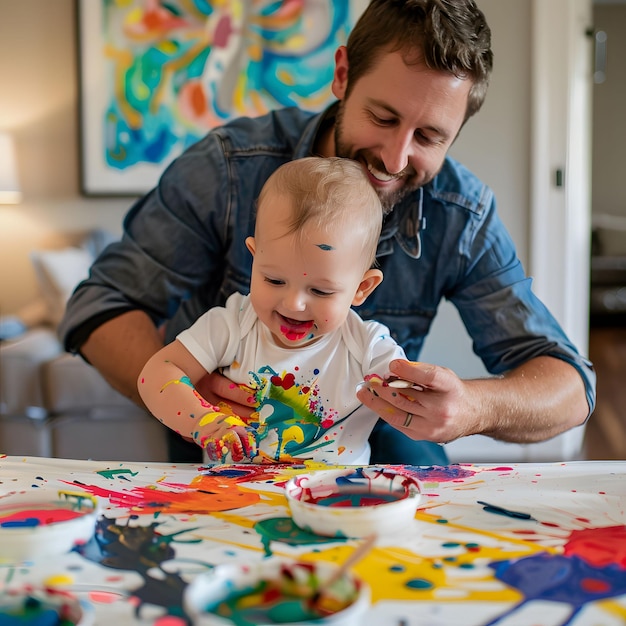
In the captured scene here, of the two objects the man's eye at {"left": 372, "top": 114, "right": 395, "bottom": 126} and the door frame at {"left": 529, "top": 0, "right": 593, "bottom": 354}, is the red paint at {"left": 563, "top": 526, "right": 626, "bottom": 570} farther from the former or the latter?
the door frame at {"left": 529, "top": 0, "right": 593, "bottom": 354}

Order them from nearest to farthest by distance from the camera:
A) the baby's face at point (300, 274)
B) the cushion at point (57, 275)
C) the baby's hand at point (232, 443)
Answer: the baby's hand at point (232, 443) < the baby's face at point (300, 274) < the cushion at point (57, 275)

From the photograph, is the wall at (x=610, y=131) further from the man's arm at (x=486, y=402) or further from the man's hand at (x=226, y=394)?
the man's hand at (x=226, y=394)

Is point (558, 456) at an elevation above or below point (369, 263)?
below

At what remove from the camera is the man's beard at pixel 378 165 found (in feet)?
4.78

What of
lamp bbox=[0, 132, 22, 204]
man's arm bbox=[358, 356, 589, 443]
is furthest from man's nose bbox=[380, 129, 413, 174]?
lamp bbox=[0, 132, 22, 204]

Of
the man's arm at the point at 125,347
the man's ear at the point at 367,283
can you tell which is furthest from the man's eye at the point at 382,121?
the man's arm at the point at 125,347

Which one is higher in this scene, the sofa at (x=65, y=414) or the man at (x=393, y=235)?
the man at (x=393, y=235)

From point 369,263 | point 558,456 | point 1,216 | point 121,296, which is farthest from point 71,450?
point 369,263

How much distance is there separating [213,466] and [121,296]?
586 millimetres

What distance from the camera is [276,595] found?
2.30ft

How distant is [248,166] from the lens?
1.65 m

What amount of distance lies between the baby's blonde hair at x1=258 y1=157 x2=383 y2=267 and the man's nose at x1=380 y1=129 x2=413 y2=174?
0.12 m

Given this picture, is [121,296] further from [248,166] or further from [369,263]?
[369,263]

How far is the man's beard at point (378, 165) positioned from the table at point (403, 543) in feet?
1.68
